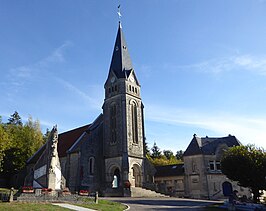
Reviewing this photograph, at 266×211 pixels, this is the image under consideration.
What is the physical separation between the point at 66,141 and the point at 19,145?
795cm

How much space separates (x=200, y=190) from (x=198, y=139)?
775 centimetres

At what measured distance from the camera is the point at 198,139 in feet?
134

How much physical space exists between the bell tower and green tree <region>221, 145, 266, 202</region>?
1343cm

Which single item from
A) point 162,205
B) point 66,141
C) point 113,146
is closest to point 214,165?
point 113,146

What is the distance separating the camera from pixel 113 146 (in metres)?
37.6

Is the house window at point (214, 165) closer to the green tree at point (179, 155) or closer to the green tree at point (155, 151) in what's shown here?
the green tree at point (155, 151)

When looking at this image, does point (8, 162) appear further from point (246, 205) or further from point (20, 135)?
point (246, 205)

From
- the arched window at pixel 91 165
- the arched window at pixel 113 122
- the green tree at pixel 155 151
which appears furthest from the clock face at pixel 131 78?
the green tree at pixel 155 151

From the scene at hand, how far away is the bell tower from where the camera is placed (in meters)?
36.0

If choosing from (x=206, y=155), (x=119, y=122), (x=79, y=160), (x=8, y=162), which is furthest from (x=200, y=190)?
(x=8, y=162)

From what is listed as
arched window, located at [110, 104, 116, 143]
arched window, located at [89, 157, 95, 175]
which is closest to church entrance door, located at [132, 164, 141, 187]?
arched window, located at [110, 104, 116, 143]

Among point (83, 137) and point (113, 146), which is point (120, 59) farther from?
point (113, 146)

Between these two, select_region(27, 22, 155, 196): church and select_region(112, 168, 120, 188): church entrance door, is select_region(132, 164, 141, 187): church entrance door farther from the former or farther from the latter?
select_region(112, 168, 120, 188): church entrance door

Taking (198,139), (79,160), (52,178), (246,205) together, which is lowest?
(246,205)
